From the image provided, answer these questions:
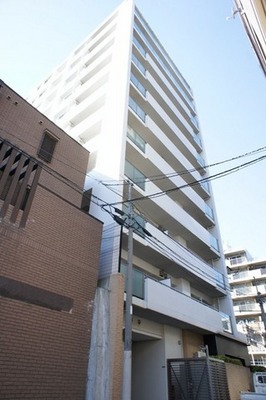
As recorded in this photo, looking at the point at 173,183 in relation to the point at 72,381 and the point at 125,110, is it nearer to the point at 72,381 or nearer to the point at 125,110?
the point at 125,110

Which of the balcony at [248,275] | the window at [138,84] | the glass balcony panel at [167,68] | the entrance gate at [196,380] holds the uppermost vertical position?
the glass balcony panel at [167,68]

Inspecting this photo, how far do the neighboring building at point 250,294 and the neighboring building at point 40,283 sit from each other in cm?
3197

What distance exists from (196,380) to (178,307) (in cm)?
327

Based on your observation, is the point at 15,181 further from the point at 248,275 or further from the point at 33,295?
the point at 248,275

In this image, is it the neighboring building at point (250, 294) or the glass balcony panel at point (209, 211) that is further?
the neighboring building at point (250, 294)

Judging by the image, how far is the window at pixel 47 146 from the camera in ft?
41.0

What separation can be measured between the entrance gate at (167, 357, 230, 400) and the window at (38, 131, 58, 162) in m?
10.6

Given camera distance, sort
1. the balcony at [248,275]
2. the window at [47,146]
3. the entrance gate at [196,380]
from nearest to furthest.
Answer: the entrance gate at [196,380]
the window at [47,146]
the balcony at [248,275]

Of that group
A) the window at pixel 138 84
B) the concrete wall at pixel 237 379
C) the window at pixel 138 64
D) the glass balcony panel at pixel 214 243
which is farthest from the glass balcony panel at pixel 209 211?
the window at pixel 138 64

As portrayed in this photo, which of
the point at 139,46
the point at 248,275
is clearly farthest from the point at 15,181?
the point at 248,275

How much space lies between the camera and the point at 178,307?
44.2 ft

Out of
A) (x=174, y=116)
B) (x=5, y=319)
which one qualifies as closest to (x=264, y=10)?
(x=5, y=319)

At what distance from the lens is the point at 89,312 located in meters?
9.58

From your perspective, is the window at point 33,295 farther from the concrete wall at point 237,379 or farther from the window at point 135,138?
the window at point 135,138
